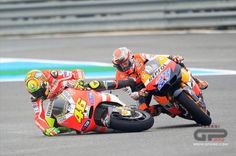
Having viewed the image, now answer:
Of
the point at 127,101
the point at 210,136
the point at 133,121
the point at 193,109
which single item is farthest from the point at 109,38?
the point at 210,136

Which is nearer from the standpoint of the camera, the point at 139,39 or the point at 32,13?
the point at 139,39

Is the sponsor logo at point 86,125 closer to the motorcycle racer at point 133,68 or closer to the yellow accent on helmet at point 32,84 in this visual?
the motorcycle racer at point 133,68

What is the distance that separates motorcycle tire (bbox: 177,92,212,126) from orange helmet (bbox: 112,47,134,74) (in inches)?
30.9

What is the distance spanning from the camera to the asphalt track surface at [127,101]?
8.52 m

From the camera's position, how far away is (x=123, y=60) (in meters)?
10.0

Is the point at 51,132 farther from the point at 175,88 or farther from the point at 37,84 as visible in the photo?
the point at 175,88

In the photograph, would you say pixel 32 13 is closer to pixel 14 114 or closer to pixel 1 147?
pixel 14 114

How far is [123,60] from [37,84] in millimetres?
1060

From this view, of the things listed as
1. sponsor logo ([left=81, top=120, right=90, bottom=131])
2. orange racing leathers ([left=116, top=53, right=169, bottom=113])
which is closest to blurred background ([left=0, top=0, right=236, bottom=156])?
sponsor logo ([left=81, top=120, right=90, bottom=131])

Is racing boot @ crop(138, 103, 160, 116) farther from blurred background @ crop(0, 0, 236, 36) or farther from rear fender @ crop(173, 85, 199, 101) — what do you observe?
blurred background @ crop(0, 0, 236, 36)

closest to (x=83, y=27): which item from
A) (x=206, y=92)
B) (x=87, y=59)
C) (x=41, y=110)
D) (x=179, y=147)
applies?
(x=87, y=59)

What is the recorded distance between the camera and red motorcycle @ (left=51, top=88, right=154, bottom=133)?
32.2ft

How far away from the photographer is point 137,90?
10242 millimetres

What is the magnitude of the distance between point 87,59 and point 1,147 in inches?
339
